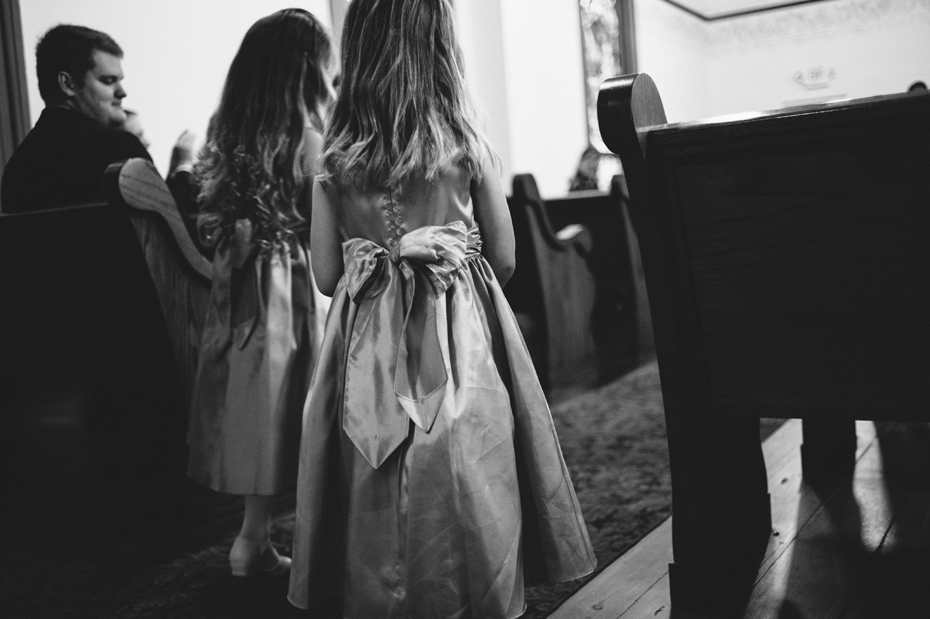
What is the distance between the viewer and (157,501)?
2301 millimetres

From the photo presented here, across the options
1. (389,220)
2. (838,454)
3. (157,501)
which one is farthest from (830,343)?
(157,501)

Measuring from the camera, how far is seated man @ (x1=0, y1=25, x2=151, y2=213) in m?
2.50

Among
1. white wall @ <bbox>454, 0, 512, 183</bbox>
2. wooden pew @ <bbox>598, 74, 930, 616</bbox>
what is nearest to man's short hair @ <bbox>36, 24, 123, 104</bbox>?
wooden pew @ <bbox>598, 74, 930, 616</bbox>

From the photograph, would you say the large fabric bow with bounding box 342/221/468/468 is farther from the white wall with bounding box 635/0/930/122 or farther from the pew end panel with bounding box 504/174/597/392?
the white wall with bounding box 635/0/930/122

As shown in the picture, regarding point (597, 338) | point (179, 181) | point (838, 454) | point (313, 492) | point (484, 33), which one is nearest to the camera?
point (313, 492)

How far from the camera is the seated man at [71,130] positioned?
8.21ft

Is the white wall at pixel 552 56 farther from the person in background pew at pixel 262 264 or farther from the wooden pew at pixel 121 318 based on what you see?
the wooden pew at pixel 121 318

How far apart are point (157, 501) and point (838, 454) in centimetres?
186

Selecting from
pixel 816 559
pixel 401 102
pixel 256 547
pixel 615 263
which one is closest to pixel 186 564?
pixel 256 547

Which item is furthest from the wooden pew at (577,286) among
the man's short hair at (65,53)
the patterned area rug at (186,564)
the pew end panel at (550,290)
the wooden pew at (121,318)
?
the man's short hair at (65,53)

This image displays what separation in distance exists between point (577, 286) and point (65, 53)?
7.66 ft

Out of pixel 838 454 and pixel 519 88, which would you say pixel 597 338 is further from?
pixel 838 454

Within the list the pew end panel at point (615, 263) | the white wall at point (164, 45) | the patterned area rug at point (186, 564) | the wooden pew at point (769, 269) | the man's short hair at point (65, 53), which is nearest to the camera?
the wooden pew at point (769, 269)

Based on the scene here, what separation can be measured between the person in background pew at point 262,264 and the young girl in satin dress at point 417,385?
409 mm
